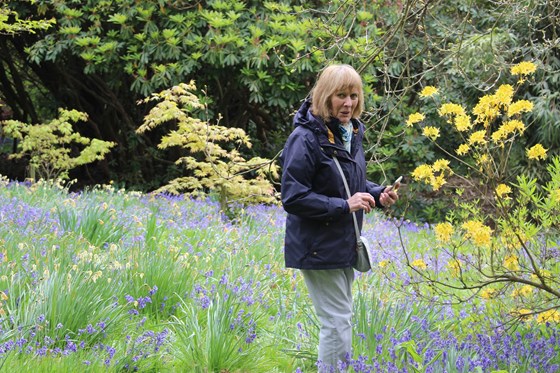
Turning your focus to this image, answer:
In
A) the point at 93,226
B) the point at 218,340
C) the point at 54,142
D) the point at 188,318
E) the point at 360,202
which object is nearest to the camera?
the point at 360,202

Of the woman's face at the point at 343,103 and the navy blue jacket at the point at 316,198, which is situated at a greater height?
the woman's face at the point at 343,103

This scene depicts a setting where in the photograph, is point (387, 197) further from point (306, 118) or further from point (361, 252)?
point (306, 118)

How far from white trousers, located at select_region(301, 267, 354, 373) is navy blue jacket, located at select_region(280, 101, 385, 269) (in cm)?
12

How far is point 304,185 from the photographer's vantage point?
3.42m

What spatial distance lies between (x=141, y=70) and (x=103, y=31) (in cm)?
121

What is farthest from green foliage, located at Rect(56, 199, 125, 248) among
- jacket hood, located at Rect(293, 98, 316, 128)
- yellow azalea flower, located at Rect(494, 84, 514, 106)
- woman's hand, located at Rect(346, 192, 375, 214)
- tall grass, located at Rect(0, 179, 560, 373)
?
yellow azalea flower, located at Rect(494, 84, 514, 106)

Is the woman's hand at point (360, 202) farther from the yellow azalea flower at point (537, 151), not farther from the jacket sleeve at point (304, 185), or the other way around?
the yellow azalea flower at point (537, 151)

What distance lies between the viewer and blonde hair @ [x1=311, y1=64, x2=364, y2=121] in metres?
3.49

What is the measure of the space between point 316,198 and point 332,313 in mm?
563

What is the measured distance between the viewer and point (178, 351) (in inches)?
155

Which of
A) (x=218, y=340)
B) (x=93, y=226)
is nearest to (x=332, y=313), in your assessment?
(x=218, y=340)

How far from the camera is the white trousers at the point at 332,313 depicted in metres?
3.50

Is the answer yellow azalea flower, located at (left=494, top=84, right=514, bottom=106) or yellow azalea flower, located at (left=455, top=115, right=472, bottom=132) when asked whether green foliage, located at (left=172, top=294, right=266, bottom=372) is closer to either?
yellow azalea flower, located at (left=455, top=115, right=472, bottom=132)

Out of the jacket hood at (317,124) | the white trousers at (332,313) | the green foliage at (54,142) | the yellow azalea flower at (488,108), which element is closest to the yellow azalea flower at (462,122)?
the yellow azalea flower at (488,108)
